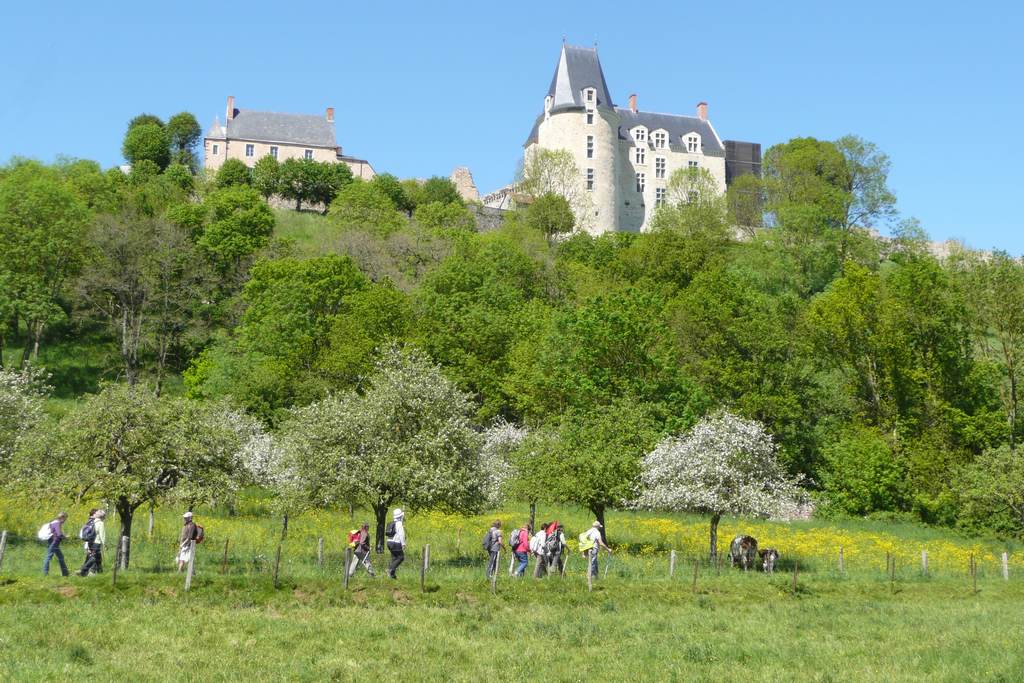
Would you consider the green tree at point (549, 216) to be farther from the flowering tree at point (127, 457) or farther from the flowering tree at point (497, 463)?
the flowering tree at point (127, 457)

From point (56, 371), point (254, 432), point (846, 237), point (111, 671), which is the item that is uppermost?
point (846, 237)

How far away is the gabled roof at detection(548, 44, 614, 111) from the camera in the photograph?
127m

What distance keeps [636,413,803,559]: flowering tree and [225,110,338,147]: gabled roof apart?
107 m

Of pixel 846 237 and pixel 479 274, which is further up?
pixel 846 237

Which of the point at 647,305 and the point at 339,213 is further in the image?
the point at 339,213

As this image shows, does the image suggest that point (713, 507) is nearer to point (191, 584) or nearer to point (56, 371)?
point (191, 584)

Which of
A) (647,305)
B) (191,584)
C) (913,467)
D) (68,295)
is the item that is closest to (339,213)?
(68,295)

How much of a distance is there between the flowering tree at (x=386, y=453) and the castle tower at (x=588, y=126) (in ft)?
296

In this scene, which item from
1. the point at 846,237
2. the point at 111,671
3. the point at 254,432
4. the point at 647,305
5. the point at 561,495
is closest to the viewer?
the point at 111,671

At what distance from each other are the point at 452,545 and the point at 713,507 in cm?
963

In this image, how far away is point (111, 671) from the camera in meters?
18.9

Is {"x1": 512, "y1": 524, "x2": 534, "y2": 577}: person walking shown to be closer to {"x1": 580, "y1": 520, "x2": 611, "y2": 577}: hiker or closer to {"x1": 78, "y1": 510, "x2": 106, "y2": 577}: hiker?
{"x1": 580, "y1": 520, "x2": 611, "y2": 577}: hiker

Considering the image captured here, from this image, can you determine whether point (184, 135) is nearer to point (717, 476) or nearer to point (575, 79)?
point (575, 79)

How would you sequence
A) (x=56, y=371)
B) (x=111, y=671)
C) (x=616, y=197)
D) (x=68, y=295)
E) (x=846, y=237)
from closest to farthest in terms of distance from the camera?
1. (x=111, y=671)
2. (x=56, y=371)
3. (x=68, y=295)
4. (x=846, y=237)
5. (x=616, y=197)
